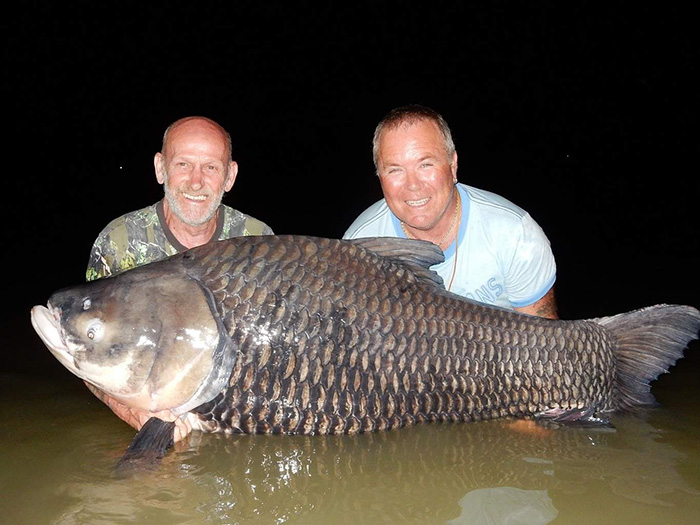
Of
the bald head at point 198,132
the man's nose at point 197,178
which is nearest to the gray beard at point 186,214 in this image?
the man's nose at point 197,178

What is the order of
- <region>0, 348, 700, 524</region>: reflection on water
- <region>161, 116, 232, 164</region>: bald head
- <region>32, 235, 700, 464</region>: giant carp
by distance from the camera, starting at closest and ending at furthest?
<region>0, 348, 700, 524</region>: reflection on water → <region>32, 235, 700, 464</region>: giant carp → <region>161, 116, 232, 164</region>: bald head

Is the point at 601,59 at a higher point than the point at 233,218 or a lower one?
higher

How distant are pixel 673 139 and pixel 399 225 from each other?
22255 mm

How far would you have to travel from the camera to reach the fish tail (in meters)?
3.22

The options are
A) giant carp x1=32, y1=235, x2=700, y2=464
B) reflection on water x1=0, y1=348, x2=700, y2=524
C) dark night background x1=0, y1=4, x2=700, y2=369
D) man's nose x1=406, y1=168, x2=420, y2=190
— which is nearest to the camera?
reflection on water x1=0, y1=348, x2=700, y2=524

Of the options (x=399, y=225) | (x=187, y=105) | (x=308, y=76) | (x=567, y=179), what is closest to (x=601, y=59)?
(x=308, y=76)

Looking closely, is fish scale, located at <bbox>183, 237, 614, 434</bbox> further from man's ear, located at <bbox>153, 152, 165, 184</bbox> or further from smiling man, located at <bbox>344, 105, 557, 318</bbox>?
man's ear, located at <bbox>153, 152, 165, 184</bbox>

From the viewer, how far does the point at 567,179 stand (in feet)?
66.5

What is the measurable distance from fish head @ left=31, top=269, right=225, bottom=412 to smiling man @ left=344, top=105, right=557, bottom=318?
1.47m

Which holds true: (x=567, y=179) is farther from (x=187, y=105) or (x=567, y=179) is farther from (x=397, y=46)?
(x=397, y=46)

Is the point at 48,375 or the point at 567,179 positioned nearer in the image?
the point at 48,375

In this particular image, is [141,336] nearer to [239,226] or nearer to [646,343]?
[239,226]

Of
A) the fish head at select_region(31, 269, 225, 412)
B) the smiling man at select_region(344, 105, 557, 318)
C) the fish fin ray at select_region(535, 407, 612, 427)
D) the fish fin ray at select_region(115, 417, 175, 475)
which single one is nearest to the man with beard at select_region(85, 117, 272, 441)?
the smiling man at select_region(344, 105, 557, 318)

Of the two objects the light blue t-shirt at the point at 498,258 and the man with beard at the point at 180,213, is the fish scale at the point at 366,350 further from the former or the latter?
the man with beard at the point at 180,213
